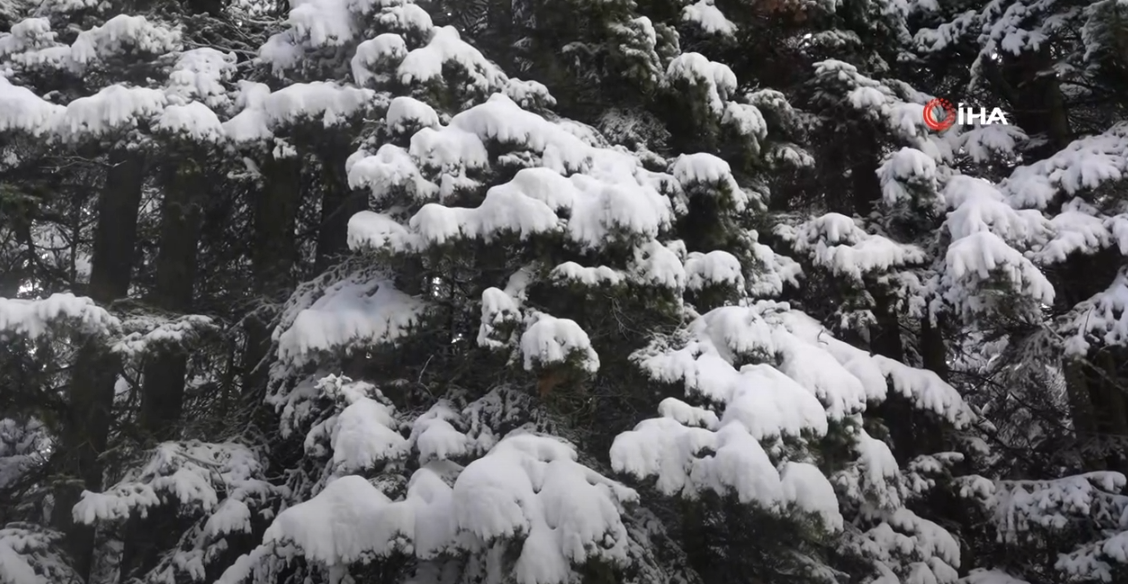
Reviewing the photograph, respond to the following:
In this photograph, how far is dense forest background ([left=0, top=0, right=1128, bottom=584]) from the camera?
5.87m

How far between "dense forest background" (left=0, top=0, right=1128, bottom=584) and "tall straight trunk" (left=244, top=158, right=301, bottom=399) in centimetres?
4

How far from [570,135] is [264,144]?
231 centimetres

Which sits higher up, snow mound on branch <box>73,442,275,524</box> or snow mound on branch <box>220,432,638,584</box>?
snow mound on branch <box>220,432,638,584</box>

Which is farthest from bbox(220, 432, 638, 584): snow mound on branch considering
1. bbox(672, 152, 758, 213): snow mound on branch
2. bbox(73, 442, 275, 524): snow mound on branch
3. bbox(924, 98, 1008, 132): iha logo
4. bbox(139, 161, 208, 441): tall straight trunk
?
bbox(924, 98, 1008, 132): iha logo

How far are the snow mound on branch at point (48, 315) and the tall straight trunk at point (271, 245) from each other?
151 centimetres

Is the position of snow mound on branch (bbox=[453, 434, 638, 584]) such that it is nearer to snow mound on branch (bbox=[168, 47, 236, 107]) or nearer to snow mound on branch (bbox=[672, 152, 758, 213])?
snow mound on branch (bbox=[672, 152, 758, 213])

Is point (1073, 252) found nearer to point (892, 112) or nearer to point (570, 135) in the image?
point (892, 112)

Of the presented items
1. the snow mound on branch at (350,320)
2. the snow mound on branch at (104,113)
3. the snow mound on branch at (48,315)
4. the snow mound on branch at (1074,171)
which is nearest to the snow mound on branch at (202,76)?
the snow mound on branch at (104,113)

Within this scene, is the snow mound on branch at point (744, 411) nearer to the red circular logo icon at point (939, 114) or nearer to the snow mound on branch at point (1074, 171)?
the snow mound on branch at point (1074, 171)

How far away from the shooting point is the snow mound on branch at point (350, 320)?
6125mm

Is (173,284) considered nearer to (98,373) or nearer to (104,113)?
(98,373)

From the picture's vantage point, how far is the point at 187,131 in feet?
22.1

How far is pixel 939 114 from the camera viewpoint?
1028cm

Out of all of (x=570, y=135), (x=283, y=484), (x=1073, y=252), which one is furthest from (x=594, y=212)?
(x=1073, y=252)
